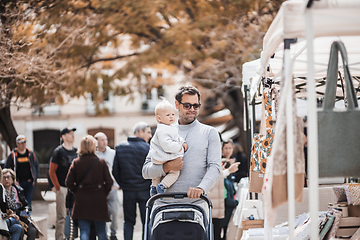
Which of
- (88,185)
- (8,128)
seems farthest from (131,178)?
(8,128)

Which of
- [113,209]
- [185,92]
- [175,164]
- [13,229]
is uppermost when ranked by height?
Answer: [185,92]

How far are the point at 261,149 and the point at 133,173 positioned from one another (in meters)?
3.26

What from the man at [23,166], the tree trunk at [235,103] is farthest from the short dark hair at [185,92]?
the tree trunk at [235,103]

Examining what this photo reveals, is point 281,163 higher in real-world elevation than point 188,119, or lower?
lower

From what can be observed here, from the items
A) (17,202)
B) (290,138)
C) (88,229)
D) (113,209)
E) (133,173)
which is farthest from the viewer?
(113,209)

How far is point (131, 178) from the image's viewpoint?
6887mm

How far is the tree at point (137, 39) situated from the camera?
10.6 metres

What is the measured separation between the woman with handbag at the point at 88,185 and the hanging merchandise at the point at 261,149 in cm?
315

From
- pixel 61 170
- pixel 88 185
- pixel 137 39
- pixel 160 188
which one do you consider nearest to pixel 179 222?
pixel 160 188

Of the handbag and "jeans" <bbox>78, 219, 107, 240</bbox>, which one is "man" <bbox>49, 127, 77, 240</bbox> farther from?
the handbag

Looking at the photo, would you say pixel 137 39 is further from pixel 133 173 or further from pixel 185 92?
pixel 185 92

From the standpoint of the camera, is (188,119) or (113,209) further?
(113,209)

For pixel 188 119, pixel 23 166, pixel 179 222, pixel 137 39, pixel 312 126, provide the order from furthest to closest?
pixel 137 39
pixel 23 166
pixel 188 119
pixel 179 222
pixel 312 126

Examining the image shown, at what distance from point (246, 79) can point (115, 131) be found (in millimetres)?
27546
